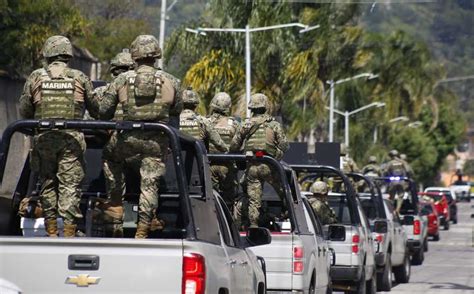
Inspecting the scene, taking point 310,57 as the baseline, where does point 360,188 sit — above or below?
below

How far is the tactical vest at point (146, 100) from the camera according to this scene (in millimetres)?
9805

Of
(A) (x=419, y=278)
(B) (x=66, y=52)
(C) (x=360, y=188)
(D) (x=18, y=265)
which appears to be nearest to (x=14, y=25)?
(C) (x=360, y=188)

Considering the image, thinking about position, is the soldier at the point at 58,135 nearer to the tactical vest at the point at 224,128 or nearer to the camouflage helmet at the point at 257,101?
the camouflage helmet at the point at 257,101

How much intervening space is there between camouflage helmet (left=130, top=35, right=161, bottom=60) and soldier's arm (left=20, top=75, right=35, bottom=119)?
33.5 inches

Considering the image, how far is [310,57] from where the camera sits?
43.8m

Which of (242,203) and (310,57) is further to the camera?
(310,57)

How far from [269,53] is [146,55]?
32.0m

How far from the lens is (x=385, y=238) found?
2209cm

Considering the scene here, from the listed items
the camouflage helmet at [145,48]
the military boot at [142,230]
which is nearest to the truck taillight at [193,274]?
the military boot at [142,230]

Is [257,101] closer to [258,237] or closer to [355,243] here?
[355,243]

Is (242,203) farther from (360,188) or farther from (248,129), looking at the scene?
(360,188)

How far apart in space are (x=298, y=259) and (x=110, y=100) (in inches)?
130

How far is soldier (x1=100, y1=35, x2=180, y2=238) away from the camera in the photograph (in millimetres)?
9578

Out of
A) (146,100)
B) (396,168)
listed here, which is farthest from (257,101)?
(396,168)
